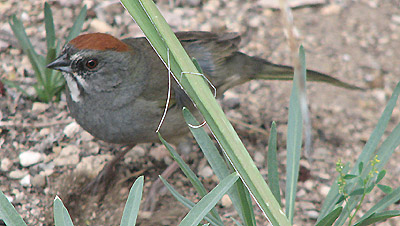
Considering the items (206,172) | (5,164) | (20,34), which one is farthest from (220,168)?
(20,34)

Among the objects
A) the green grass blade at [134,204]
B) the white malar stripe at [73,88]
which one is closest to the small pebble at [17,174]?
the white malar stripe at [73,88]

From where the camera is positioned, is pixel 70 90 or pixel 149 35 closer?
pixel 149 35

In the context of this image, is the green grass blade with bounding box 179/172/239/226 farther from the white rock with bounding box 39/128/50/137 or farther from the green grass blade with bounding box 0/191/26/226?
the white rock with bounding box 39/128/50/137

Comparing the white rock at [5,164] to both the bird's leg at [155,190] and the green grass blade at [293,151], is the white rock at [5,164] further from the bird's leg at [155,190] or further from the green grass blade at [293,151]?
the green grass blade at [293,151]

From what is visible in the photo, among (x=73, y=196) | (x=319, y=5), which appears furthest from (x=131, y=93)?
(x=319, y=5)

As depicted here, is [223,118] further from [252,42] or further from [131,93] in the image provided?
[252,42]

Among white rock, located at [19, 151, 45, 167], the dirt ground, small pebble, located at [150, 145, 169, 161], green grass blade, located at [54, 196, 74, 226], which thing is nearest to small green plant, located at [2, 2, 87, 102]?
the dirt ground

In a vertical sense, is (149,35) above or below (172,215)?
above

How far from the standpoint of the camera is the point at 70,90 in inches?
133

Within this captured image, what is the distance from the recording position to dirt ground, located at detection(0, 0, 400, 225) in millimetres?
3404

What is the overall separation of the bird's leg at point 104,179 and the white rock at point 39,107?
77 cm

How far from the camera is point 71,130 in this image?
3846mm

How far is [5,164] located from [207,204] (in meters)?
1.88

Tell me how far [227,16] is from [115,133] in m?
2.25
